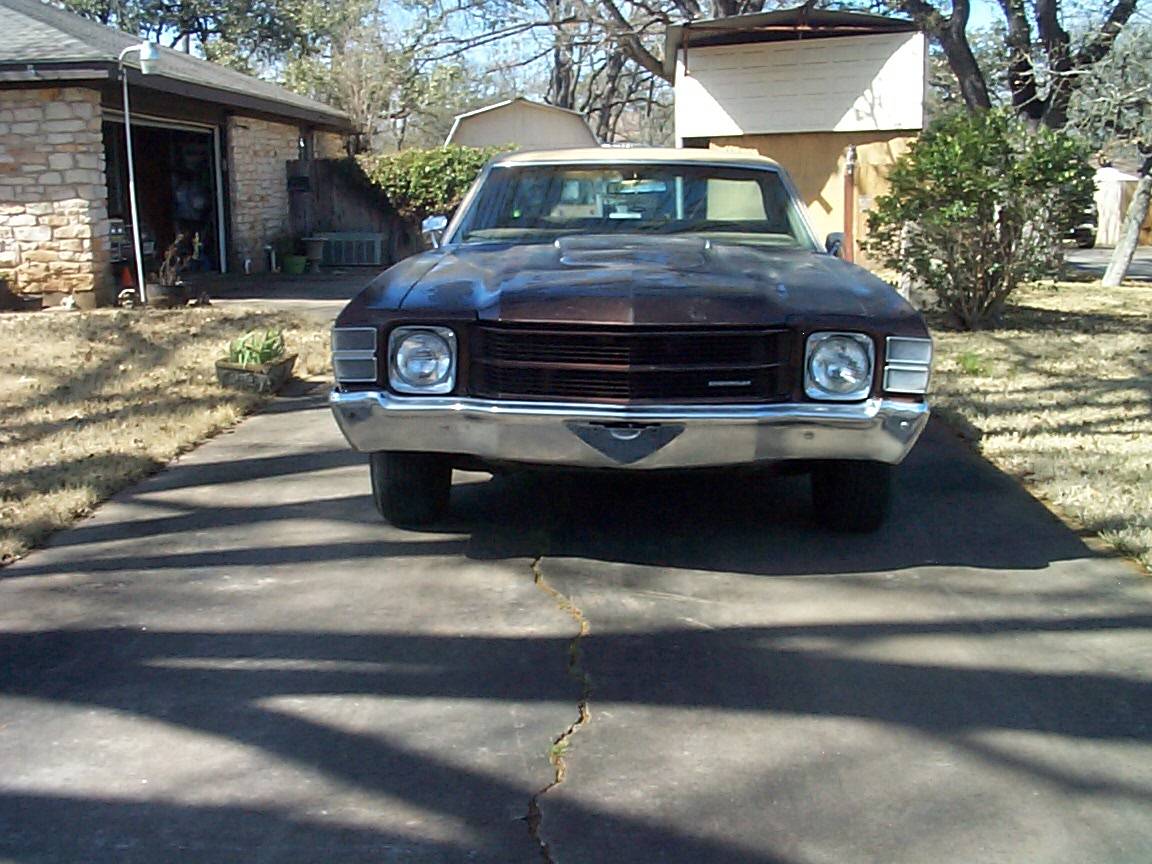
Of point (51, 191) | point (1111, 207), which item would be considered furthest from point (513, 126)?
point (51, 191)

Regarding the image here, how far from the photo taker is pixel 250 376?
8484 millimetres

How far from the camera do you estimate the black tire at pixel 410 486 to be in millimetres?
4949

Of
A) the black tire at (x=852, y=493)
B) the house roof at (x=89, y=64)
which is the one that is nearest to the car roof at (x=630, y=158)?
the black tire at (x=852, y=493)

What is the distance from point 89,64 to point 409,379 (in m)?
9.78

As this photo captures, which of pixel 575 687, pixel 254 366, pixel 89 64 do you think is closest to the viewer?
pixel 575 687

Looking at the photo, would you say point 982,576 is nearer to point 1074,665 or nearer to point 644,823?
point 1074,665

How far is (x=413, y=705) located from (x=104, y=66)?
1096 cm

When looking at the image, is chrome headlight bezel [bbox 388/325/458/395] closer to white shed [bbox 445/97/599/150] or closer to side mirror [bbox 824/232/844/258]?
side mirror [bbox 824/232/844/258]

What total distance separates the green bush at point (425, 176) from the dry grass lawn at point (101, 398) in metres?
8.96

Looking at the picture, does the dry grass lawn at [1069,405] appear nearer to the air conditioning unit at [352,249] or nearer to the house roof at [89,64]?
the house roof at [89,64]

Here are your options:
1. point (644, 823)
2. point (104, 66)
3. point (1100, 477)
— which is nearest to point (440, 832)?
point (644, 823)

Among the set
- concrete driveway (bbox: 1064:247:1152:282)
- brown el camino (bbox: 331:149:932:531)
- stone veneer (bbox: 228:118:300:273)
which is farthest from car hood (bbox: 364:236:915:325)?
stone veneer (bbox: 228:118:300:273)

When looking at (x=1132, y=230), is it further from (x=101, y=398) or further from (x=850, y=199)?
(x=101, y=398)

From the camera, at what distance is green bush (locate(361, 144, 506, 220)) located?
21.1 metres
